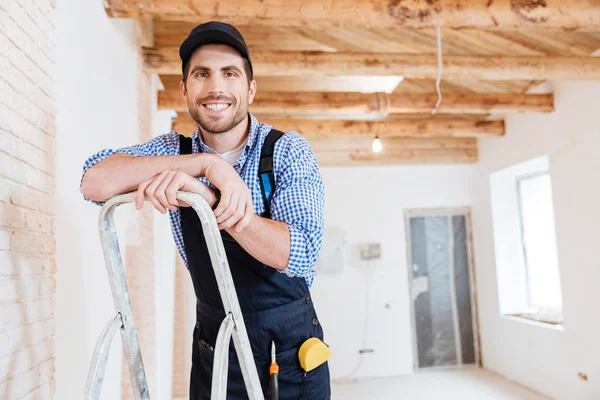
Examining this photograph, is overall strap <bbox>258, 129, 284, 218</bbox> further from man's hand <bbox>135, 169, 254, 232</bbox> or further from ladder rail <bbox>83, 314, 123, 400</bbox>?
ladder rail <bbox>83, 314, 123, 400</bbox>

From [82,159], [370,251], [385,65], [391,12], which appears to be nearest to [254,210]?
[82,159]

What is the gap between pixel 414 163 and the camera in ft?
22.2

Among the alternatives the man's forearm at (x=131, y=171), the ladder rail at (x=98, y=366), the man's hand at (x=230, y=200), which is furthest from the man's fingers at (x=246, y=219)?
the ladder rail at (x=98, y=366)

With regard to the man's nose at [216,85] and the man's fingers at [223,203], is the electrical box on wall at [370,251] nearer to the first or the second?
the man's nose at [216,85]

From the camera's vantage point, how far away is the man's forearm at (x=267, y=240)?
1035mm

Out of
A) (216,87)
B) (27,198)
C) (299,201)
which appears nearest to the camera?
(299,201)

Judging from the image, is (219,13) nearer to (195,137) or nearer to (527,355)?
(195,137)

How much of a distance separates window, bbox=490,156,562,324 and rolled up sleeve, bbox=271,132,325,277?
4938 mm

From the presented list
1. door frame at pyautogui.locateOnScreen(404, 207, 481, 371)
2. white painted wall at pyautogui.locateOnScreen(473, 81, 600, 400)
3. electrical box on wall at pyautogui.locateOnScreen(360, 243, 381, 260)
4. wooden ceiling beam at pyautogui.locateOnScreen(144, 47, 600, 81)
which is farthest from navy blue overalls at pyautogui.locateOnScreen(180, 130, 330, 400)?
door frame at pyautogui.locateOnScreen(404, 207, 481, 371)

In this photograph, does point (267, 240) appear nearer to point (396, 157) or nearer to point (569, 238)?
point (569, 238)

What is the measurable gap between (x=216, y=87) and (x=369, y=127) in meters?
4.19

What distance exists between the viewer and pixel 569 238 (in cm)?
457

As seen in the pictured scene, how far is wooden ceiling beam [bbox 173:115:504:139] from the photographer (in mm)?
5266

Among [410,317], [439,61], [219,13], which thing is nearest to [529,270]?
[410,317]
